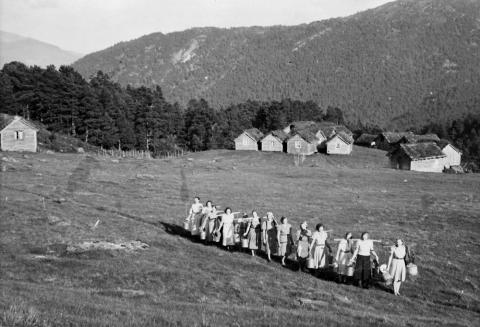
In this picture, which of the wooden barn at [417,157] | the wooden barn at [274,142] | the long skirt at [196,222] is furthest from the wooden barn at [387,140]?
the long skirt at [196,222]

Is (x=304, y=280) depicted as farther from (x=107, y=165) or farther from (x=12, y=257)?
(x=107, y=165)

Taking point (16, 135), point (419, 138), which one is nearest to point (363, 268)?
point (16, 135)

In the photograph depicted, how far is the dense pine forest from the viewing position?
3910 inches

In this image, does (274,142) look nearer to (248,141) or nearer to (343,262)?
(248,141)

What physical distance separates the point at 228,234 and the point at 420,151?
67.9 metres

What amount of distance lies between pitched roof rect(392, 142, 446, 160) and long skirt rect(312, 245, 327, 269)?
212 feet

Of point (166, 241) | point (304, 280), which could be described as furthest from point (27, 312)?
point (166, 241)

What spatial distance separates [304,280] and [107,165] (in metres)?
43.9

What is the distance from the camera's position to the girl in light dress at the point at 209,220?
23.9 m

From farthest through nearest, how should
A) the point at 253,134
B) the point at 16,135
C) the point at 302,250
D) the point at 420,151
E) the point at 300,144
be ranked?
the point at 253,134, the point at 300,144, the point at 420,151, the point at 16,135, the point at 302,250

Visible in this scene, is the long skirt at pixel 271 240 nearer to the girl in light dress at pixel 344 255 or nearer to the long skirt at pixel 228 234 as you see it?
the long skirt at pixel 228 234

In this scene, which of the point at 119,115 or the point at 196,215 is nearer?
the point at 196,215

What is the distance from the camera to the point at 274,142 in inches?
4161

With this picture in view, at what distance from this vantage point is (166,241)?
2386cm
